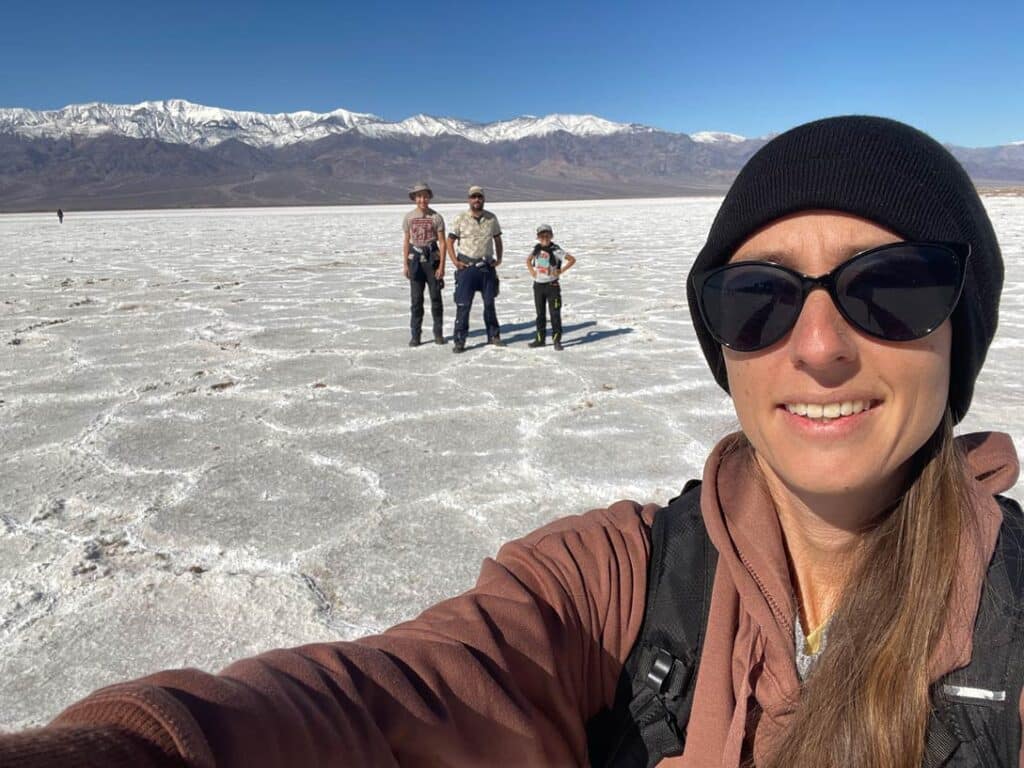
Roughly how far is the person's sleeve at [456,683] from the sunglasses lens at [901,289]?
45cm

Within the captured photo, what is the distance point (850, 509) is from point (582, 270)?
10.5 metres

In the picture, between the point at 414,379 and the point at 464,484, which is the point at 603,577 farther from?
the point at 414,379

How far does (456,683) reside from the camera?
0.87 m

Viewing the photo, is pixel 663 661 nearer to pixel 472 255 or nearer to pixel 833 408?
pixel 833 408

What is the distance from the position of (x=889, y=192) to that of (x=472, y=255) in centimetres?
478

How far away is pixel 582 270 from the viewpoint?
11.3 metres

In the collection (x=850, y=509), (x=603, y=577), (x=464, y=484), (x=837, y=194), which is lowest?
(x=464, y=484)

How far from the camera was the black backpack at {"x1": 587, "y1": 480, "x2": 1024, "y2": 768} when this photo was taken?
798 mm

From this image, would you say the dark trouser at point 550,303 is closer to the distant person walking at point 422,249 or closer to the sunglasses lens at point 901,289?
the distant person walking at point 422,249

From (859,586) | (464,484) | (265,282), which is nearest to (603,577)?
(859,586)

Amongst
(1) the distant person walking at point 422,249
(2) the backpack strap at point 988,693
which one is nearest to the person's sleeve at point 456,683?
(2) the backpack strap at point 988,693

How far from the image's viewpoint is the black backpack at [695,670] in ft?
2.62

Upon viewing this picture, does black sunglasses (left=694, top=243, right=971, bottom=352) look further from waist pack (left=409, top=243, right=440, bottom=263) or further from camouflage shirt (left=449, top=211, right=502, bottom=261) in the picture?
waist pack (left=409, top=243, right=440, bottom=263)

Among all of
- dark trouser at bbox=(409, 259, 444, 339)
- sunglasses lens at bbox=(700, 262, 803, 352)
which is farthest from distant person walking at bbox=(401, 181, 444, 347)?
sunglasses lens at bbox=(700, 262, 803, 352)
